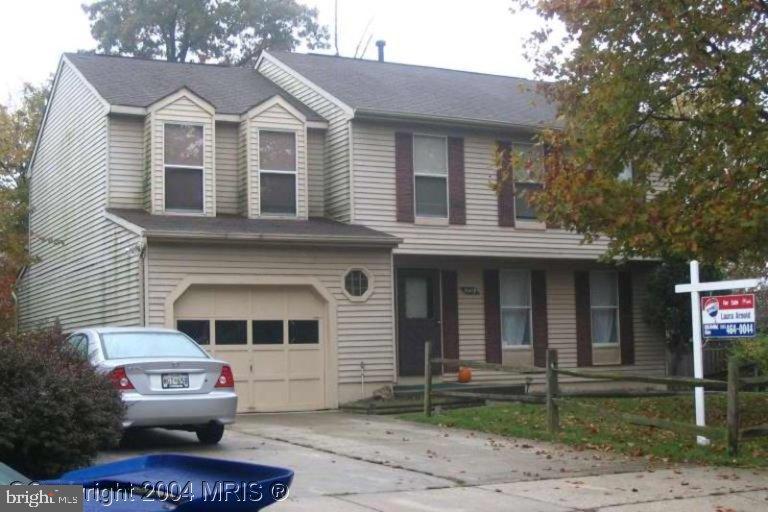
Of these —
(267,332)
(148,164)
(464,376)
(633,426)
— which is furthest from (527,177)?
(148,164)

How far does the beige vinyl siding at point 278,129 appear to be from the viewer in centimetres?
1980

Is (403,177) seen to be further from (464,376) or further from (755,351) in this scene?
(755,351)

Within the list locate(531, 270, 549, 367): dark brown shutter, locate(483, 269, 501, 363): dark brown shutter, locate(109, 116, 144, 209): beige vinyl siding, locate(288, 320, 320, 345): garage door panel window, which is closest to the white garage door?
locate(288, 320, 320, 345): garage door panel window

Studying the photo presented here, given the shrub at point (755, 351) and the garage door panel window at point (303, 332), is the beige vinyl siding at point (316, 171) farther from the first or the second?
the shrub at point (755, 351)

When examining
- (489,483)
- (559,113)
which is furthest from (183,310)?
(489,483)

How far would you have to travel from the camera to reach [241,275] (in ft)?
59.3

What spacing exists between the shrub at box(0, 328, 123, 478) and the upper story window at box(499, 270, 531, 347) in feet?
45.3

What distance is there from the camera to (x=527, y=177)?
15711 millimetres

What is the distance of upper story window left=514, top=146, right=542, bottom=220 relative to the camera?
14.5 metres

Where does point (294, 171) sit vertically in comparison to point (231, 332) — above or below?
above

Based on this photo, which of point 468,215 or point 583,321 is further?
point 583,321

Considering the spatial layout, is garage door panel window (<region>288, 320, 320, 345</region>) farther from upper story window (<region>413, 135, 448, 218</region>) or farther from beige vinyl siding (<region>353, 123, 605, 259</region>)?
upper story window (<region>413, 135, 448, 218</region>)

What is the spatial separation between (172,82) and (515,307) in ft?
30.0

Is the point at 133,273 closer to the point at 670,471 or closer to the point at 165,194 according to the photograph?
the point at 165,194
